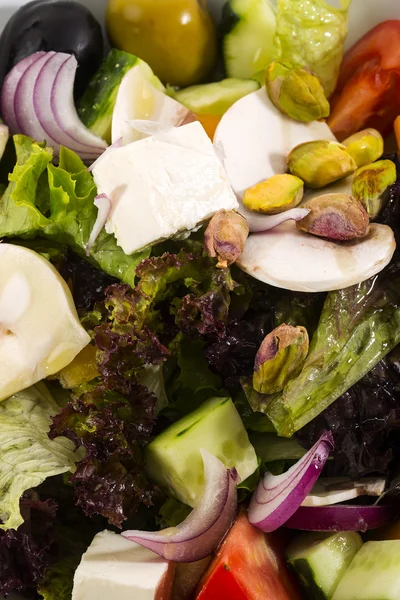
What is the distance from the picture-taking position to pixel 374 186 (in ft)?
5.02

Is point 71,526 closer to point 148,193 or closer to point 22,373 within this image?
point 22,373

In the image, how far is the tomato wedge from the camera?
1.76 meters

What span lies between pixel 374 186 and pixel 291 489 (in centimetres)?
70

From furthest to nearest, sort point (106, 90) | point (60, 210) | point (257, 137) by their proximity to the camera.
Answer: point (106, 90) < point (257, 137) < point (60, 210)

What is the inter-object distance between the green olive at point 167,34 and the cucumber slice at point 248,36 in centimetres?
6

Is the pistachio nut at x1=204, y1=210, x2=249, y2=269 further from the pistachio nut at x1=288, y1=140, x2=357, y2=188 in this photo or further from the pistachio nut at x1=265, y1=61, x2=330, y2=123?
the pistachio nut at x1=265, y1=61, x2=330, y2=123

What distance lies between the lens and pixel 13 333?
5.08 feet

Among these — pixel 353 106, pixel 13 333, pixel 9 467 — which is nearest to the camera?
pixel 9 467

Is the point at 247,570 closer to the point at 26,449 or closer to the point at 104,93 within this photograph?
the point at 26,449

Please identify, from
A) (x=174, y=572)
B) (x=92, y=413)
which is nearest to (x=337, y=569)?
(x=174, y=572)

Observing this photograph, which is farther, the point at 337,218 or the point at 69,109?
the point at 69,109

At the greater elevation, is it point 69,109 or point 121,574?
point 69,109

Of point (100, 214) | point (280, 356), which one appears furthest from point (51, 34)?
point (280, 356)

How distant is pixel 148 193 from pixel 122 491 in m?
0.65
